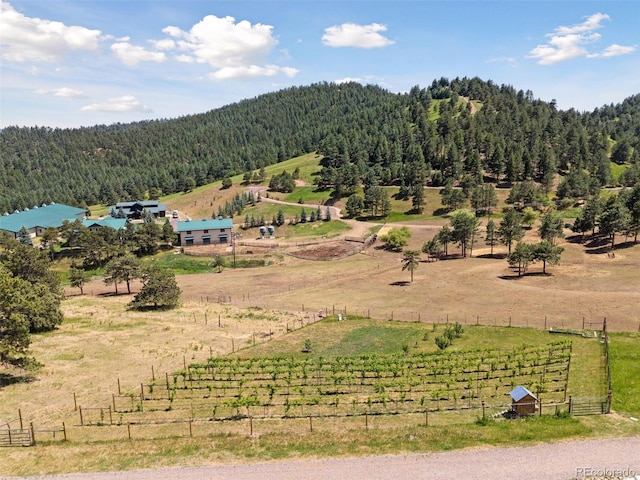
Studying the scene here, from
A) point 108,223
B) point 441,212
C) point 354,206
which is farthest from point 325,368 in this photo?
point 108,223

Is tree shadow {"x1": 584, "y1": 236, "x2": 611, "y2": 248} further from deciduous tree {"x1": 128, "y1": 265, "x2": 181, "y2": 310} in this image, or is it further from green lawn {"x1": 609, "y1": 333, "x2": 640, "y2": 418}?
deciduous tree {"x1": 128, "y1": 265, "x2": 181, "y2": 310}

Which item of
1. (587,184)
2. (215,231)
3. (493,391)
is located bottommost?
(493,391)

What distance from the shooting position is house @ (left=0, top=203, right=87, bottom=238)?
471 ft

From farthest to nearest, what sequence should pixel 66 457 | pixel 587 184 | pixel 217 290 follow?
pixel 587 184 → pixel 217 290 → pixel 66 457

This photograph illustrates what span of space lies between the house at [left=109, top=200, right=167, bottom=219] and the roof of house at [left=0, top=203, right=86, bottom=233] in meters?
14.5

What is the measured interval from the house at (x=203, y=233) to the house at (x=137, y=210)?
45051 mm

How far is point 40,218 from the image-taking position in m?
153

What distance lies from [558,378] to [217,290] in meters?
58.9

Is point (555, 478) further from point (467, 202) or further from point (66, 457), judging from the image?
point (467, 202)

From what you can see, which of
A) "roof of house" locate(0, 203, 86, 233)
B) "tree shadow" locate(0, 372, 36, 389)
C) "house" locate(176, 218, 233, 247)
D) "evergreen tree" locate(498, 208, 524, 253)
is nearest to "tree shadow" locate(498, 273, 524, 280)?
"evergreen tree" locate(498, 208, 524, 253)

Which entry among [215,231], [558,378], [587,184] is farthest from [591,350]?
[587,184]

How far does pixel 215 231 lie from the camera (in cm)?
12225

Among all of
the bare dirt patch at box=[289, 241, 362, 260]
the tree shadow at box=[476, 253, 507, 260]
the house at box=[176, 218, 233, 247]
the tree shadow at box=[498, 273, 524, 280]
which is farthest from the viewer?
the house at box=[176, 218, 233, 247]

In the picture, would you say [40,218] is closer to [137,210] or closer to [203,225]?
[137,210]
